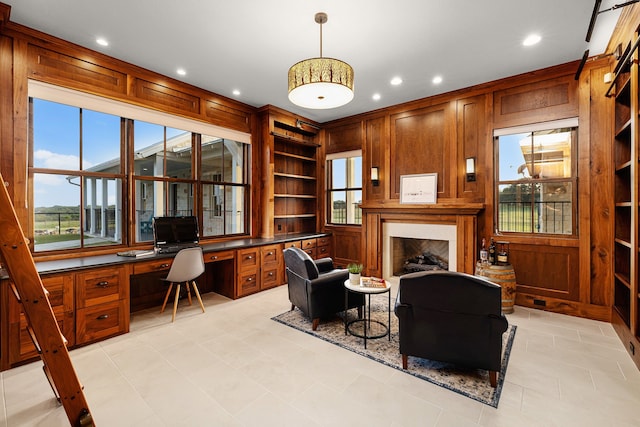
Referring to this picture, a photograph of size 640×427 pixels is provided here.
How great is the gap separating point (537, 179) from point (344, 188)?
326 cm

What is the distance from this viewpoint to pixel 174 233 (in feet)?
13.0

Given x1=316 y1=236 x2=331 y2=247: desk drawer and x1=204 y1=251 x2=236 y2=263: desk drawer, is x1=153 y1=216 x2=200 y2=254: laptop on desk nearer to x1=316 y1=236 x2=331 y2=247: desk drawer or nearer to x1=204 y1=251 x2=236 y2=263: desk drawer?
x1=204 y1=251 x2=236 y2=263: desk drawer

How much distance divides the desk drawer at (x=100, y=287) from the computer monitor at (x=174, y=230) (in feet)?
2.44

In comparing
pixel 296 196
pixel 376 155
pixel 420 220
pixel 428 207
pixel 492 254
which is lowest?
pixel 492 254

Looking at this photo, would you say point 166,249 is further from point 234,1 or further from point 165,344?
point 234,1

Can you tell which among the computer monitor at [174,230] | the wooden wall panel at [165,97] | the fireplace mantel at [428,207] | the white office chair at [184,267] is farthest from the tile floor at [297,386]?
the wooden wall panel at [165,97]

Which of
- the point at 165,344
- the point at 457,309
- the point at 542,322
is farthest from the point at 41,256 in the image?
the point at 542,322

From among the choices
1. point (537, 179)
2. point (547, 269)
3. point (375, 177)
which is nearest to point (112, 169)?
point (375, 177)

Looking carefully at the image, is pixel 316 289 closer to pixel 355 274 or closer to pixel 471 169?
pixel 355 274

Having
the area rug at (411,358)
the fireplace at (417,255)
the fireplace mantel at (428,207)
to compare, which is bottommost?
the area rug at (411,358)

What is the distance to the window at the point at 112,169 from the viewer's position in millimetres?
3141

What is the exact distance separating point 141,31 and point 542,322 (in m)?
5.58

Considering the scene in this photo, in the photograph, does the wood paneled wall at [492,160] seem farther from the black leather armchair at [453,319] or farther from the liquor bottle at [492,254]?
the black leather armchair at [453,319]

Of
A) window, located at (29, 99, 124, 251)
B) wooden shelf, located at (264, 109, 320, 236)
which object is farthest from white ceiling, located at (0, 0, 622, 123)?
wooden shelf, located at (264, 109, 320, 236)
